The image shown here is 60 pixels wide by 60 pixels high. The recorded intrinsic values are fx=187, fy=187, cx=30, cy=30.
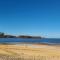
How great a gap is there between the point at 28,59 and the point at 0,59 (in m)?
2.37

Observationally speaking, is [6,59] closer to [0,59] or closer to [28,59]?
[0,59]

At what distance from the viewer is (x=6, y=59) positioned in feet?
35.2

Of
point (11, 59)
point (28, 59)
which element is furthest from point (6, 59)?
point (28, 59)

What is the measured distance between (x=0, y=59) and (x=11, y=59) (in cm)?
63

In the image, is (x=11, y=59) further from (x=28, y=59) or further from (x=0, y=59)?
(x=28, y=59)

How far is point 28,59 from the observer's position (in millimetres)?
12492

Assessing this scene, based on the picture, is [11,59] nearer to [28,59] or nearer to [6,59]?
[6,59]

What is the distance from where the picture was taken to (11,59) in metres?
10.9

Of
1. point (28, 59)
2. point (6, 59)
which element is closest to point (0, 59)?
point (6, 59)

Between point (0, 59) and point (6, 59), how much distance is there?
0.36 metres

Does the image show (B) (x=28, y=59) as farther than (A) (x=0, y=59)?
Yes

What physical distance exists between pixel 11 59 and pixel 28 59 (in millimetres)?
1907

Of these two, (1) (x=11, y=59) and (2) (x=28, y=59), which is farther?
(2) (x=28, y=59)

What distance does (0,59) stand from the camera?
10.8 m
